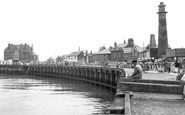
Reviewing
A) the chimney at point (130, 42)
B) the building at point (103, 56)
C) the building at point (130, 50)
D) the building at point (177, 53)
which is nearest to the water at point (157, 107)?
the building at point (177, 53)

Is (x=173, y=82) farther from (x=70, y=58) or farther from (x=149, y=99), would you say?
(x=70, y=58)

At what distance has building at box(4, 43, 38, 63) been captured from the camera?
164250 mm

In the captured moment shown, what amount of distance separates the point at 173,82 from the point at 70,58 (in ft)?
445

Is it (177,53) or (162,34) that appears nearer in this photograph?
(177,53)

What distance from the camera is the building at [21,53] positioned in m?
164

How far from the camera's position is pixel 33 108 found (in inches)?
1072

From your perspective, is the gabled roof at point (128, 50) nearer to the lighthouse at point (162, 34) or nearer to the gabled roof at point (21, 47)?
the lighthouse at point (162, 34)

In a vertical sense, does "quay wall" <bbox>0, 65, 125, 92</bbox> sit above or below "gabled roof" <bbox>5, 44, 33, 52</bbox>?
below

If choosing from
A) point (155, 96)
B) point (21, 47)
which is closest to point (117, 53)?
point (21, 47)

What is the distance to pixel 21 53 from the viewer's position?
16438cm

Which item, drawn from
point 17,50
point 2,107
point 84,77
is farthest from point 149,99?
point 17,50

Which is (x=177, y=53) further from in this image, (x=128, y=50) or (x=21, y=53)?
(x=21, y=53)

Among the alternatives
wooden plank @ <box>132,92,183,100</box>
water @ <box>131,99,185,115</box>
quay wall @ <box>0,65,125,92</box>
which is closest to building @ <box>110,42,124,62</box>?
quay wall @ <box>0,65,125,92</box>

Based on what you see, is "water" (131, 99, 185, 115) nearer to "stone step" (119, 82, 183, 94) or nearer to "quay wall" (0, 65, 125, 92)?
"stone step" (119, 82, 183, 94)
